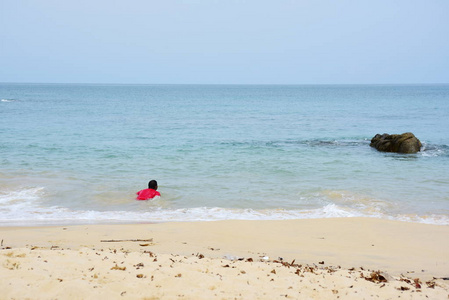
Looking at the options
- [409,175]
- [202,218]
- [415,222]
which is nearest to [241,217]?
[202,218]

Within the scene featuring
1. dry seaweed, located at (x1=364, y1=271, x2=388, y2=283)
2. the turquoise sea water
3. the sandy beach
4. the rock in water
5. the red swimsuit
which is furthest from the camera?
the rock in water

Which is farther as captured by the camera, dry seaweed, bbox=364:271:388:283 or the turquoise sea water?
the turquoise sea water

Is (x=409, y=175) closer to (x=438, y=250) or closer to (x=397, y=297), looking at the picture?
(x=438, y=250)

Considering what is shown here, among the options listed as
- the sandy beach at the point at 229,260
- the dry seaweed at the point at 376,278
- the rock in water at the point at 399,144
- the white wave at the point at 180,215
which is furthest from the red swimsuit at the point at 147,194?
the rock in water at the point at 399,144

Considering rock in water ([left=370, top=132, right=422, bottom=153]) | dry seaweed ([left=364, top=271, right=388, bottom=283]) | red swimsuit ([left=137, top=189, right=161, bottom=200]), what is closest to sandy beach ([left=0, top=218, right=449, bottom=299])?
dry seaweed ([left=364, top=271, right=388, bottom=283])

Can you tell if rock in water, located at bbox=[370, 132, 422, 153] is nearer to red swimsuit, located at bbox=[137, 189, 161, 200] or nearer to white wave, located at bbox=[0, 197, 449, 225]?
white wave, located at bbox=[0, 197, 449, 225]

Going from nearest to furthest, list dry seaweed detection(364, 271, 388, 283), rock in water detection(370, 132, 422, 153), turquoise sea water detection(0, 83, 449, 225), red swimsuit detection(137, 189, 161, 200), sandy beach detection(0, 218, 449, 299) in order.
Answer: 1. sandy beach detection(0, 218, 449, 299)
2. dry seaweed detection(364, 271, 388, 283)
3. turquoise sea water detection(0, 83, 449, 225)
4. red swimsuit detection(137, 189, 161, 200)
5. rock in water detection(370, 132, 422, 153)

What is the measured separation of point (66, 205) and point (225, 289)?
7656 millimetres

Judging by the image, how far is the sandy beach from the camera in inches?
197

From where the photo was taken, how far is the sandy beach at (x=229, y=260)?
197 inches

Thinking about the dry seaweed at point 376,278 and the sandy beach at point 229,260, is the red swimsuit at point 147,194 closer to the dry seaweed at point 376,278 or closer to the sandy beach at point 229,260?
the sandy beach at point 229,260

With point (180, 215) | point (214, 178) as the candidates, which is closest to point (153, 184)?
point (180, 215)

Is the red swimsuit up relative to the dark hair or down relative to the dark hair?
down

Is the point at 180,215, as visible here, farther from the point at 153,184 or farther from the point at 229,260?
the point at 229,260
